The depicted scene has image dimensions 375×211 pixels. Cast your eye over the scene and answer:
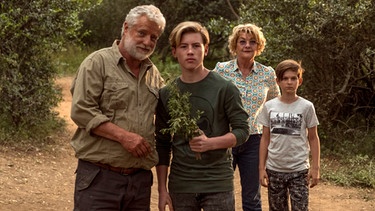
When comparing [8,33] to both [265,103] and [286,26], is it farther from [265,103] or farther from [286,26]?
[265,103]

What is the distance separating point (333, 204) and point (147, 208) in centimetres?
422

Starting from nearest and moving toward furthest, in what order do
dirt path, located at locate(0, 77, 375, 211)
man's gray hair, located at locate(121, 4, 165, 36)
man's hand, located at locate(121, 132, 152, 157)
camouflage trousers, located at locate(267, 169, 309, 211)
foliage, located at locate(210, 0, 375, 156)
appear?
man's hand, located at locate(121, 132, 152, 157), man's gray hair, located at locate(121, 4, 165, 36), camouflage trousers, located at locate(267, 169, 309, 211), dirt path, located at locate(0, 77, 375, 211), foliage, located at locate(210, 0, 375, 156)

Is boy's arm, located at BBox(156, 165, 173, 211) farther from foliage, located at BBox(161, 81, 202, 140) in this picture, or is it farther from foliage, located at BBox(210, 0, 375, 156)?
foliage, located at BBox(210, 0, 375, 156)

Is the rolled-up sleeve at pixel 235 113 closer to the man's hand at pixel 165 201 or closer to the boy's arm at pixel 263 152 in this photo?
the man's hand at pixel 165 201

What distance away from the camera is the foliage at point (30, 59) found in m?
10.1

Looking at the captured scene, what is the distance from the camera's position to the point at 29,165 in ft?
29.4

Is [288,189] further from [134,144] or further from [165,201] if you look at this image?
[134,144]

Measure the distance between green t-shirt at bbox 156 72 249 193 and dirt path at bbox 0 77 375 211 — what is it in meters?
3.44

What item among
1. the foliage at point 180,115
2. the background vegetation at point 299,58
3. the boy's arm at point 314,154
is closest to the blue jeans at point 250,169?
the boy's arm at point 314,154

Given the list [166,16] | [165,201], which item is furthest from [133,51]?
[166,16]

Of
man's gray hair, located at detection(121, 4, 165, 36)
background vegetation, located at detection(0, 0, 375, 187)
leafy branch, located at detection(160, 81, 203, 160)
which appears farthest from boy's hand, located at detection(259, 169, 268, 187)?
background vegetation, located at detection(0, 0, 375, 187)

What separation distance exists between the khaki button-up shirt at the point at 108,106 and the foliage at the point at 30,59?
623 centimetres

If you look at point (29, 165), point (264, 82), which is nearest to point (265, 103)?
point (264, 82)

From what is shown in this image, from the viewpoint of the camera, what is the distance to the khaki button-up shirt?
3729 mm
